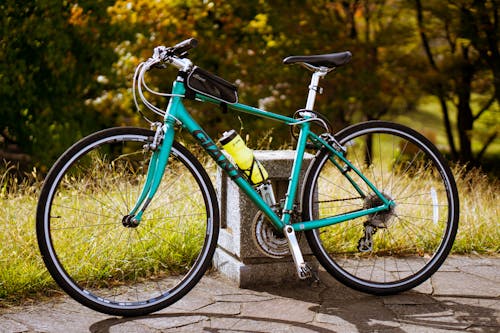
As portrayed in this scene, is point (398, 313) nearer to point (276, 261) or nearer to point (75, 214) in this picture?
point (276, 261)

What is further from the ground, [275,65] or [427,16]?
[427,16]

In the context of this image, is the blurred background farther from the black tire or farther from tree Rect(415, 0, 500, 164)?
the black tire

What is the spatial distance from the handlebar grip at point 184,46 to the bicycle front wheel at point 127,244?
0.40 metres

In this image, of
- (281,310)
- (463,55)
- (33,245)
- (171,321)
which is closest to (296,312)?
(281,310)

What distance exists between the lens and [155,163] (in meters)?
3.52

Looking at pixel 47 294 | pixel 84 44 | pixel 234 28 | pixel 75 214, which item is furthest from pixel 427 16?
pixel 47 294

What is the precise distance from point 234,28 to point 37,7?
2309 mm

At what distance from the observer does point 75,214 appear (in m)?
4.85

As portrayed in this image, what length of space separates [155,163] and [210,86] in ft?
1.49

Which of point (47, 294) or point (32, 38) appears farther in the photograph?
point (32, 38)

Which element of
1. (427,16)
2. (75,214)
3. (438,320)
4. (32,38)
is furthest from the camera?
(427,16)

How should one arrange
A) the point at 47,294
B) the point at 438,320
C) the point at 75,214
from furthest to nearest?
the point at 75,214, the point at 47,294, the point at 438,320

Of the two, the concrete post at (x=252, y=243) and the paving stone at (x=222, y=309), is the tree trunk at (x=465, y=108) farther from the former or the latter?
the paving stone at (x=222, y=309)

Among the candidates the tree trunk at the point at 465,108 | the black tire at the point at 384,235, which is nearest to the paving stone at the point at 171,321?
the black tire at the point at 384,235
